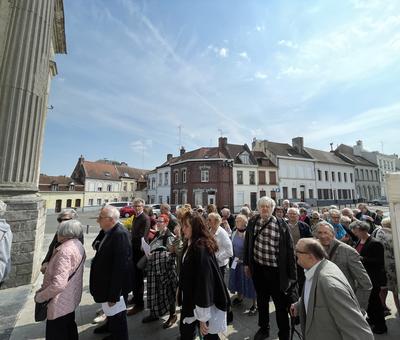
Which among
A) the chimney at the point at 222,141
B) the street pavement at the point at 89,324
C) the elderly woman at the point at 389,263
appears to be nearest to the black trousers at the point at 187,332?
the street pavement at the point at 89,324

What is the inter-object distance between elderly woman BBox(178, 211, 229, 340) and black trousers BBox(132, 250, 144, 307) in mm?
1826

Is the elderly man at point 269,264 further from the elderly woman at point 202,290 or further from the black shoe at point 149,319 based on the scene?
the black shoe at point 149,319

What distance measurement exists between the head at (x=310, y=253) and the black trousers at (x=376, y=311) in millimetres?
2269

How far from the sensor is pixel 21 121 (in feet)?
16.2

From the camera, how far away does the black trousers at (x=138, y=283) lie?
3943 millimetres

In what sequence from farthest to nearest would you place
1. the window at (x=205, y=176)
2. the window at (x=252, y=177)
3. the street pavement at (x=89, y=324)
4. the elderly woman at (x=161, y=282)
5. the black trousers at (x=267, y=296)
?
the window at (x=252, y=177) < the window at (x=205, y=176) < the elderly woman at (x=161, y=282) < the street pavement at (x=89, y=324) < the black trousers at (x=267, y=296)

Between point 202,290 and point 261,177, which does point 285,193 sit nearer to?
point 261,177

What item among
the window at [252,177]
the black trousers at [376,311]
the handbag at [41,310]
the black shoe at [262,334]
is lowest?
the black shoe at [262,334]

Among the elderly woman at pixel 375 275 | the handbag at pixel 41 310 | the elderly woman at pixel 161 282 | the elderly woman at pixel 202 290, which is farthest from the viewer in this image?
the elderly woman at pixel 161 282

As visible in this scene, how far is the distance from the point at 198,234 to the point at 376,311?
308cm

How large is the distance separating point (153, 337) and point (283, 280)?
6.46 feet

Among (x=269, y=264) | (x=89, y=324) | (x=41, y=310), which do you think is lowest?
(x=89, y=324)

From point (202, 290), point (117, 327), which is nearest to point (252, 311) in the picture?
point (202, 290)

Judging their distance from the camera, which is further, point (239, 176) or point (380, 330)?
point (239, 176)
